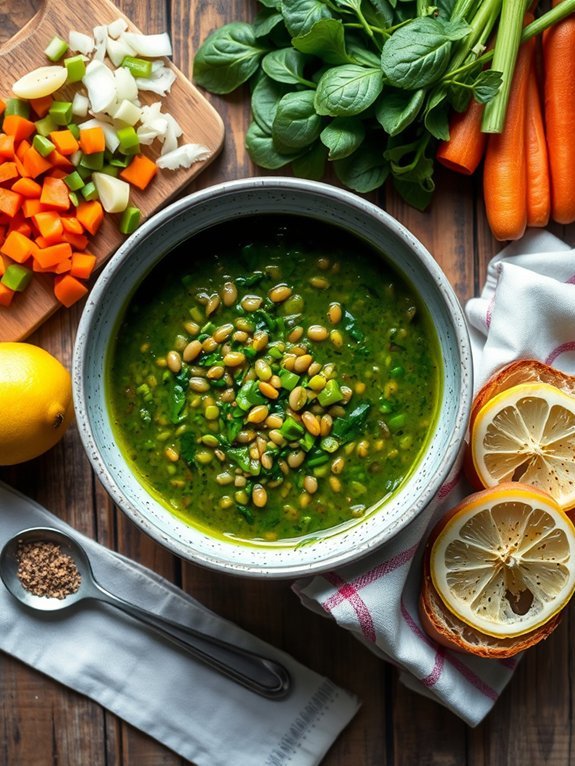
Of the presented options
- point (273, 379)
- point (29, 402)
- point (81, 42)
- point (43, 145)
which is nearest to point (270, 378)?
point (273, 379)

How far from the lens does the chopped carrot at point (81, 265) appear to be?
2572mm

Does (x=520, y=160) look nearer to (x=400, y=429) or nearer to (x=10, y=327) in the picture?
(x=400, y=429)

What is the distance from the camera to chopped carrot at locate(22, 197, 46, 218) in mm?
2574

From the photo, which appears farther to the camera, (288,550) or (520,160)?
(520,160)

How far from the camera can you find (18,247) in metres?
2.56

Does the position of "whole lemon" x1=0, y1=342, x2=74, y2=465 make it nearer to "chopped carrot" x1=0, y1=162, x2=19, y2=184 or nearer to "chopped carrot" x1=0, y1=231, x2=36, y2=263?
"chopped carrot" x1=0, y1=231, x2=36, y2=263

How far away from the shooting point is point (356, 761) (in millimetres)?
2723

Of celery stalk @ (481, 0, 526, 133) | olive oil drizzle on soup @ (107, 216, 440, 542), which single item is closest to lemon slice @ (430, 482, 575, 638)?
olive oil drizzle on soup @ (107, 216, 440, 542)

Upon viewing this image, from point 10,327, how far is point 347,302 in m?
1.04

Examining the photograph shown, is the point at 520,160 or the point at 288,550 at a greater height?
the point at 520,160

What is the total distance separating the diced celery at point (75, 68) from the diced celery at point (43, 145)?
20 cm

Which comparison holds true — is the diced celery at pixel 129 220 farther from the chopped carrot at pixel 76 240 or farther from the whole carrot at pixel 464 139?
the whole carrot at pixel 464 139

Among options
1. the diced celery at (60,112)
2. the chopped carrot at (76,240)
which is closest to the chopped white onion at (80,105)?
the diced celery at (60,112)

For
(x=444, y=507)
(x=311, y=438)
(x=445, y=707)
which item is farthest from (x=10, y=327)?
(x=445, y=707)
